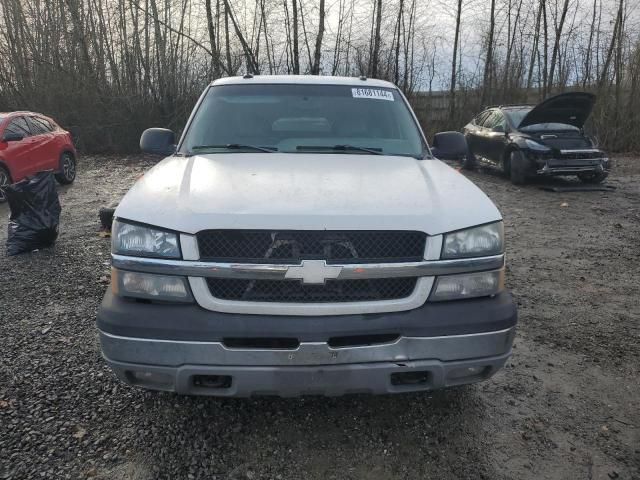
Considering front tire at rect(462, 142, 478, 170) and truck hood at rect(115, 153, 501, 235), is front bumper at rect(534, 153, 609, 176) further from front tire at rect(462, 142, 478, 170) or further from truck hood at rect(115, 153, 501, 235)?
truck hood at rect(115, 153, 501, 235)

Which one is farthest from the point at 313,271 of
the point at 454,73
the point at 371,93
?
the point at 454,73

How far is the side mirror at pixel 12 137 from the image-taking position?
9.38 meters

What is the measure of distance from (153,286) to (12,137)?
29.9 feet

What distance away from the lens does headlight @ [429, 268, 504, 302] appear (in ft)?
7.59

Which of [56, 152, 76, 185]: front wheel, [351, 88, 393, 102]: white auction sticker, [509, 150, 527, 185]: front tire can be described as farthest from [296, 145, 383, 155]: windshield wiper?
[56, 152, 76, 185]: front wheel

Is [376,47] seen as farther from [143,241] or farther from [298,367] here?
[298,367]

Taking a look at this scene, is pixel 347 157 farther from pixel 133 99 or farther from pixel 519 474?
pixel 133 99

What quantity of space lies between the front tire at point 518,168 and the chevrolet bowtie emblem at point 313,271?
31.3 ft

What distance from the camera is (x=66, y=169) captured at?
11453 mm

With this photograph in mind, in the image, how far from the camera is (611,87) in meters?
18.2

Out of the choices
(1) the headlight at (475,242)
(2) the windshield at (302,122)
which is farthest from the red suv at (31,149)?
(1) the headlight at (475,242)

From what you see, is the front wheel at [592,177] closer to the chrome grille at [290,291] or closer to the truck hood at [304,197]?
the truck hood at [304,197]

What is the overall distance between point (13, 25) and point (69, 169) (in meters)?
12.5

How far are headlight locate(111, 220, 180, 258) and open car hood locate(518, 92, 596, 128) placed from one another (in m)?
9.71
